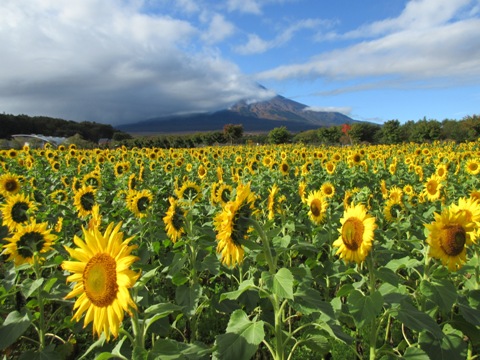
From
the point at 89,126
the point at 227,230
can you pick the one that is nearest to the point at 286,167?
the point at 227,230

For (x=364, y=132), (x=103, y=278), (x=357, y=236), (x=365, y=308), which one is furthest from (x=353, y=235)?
(x=364, y=132)

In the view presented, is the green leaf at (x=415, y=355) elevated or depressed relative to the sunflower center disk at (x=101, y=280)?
depressed

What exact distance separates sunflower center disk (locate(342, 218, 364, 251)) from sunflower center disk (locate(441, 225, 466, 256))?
64 cm

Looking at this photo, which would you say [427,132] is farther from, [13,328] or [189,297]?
[13,328]

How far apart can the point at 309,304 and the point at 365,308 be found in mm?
370

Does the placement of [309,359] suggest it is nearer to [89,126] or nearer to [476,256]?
[476,256]

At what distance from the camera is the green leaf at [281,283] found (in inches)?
81.5

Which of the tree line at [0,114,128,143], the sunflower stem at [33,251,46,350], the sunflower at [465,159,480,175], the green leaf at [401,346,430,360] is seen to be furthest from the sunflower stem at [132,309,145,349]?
the tree line at [0,114,128,143]

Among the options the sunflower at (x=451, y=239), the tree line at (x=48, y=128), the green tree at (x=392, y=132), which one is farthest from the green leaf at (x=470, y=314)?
the tree line at (x=48, y=128)

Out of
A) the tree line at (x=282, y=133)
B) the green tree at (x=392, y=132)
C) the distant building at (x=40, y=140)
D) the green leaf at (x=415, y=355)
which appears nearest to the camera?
the green leaf at (x=415, y=355)

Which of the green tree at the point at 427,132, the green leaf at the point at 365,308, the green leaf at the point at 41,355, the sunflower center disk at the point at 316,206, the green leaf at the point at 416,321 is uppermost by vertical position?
the green tree at the point at 427,132

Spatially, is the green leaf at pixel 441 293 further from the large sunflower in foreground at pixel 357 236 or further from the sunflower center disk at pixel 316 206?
the sunflower center disk at pixel 316 206

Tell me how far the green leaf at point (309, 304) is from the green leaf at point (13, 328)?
200cm

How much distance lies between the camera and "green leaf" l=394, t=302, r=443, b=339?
2215 mm
